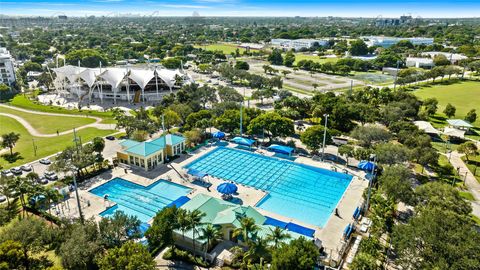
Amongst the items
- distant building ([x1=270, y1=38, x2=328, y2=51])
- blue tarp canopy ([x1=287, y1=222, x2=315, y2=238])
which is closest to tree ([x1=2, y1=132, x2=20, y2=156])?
blue tarp canopy ([x1=287, y1=222, x2=315, y2=238])

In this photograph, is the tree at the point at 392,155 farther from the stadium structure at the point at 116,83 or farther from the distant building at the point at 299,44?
the distant building at the point at 299,44

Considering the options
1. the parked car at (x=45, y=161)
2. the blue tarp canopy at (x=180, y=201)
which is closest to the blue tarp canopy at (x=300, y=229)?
the blue tarp canopy at (x=180, y=201)

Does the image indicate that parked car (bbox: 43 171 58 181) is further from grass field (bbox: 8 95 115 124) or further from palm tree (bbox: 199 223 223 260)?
palm tree (bbox: 199 223 223 260)

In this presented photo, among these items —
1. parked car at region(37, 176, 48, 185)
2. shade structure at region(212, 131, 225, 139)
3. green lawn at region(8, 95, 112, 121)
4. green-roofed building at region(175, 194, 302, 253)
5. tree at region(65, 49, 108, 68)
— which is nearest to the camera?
green-roofed building at region(175, 194, 302, 253)

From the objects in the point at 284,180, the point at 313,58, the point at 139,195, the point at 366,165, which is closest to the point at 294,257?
the point at 284,180

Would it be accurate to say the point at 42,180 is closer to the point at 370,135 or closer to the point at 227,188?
the point at 227,188

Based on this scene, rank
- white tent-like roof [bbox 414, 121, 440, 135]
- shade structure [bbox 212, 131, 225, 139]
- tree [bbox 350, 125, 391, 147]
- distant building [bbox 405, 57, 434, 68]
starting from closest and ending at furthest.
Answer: tree [bbox 350, 125, 391, 147] → shade structure [bbox 212, 131, 225, 139] → white tent-like roof [bbox 414, 121, 440, 135] → distant building [bbox 405, 57, 434, 68]

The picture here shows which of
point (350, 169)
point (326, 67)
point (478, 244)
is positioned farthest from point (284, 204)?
point (326, 67)
